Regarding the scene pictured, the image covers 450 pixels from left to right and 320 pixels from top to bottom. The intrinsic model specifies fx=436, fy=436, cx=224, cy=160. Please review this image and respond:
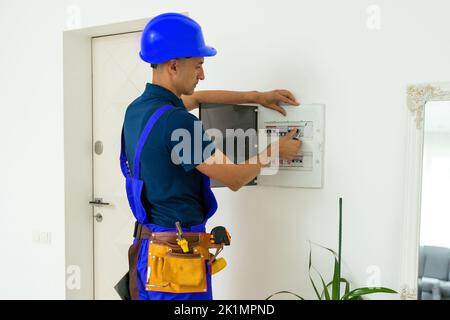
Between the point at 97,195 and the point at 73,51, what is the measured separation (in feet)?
2.78

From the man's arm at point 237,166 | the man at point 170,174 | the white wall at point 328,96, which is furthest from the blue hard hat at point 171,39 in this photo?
the white wall at point 328,96

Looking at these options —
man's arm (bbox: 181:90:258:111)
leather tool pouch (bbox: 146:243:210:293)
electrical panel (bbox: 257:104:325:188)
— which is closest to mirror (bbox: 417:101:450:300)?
electrical panel (bbox: 257:104:325:188)

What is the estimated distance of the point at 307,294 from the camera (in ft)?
5.71

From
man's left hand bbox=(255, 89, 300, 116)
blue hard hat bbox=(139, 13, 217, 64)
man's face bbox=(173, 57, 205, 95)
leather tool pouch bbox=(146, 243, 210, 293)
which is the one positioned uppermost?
blue hard hat bbox=(139, 13, 217, 64)

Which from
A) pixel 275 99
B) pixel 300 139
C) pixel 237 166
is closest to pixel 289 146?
pixel 300 139

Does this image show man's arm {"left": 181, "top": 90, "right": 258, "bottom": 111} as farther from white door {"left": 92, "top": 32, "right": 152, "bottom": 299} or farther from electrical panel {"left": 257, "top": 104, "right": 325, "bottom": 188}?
white door {"left": 92, "top": 32, "right": 152, "bottom": 299}

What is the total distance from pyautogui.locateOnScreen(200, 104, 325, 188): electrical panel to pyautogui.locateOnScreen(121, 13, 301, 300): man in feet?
0.82

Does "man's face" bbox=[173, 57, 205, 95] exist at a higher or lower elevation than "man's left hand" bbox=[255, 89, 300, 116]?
higher

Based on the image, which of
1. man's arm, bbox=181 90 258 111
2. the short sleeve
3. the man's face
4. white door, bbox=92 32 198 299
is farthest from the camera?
white door, bbox=92 32 198 299

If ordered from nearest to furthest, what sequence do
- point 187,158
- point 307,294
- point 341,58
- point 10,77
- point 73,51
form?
point 187,158 → point 341,58 → point 307,294 → point 73,51 → point 10,77

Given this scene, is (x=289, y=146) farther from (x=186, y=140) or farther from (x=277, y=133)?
(x=186, y=140)

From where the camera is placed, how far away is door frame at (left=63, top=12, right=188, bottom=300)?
2475mm
